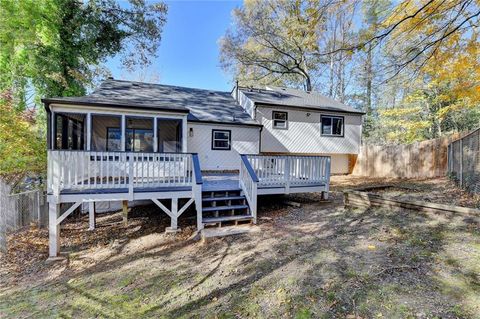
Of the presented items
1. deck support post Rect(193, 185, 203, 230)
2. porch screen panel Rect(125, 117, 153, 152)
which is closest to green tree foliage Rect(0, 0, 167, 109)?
porch screen panel Rect(125, 117, 153, 152)

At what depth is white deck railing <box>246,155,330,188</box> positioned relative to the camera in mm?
8039

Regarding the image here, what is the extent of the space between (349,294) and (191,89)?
1375 cm

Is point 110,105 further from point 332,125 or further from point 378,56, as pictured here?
point 332,125

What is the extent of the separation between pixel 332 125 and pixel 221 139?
25.9ft

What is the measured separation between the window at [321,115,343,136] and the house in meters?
0.06

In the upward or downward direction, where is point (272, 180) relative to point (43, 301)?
upward

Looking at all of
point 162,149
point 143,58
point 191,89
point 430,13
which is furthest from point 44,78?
point 430,13

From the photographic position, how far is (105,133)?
1041 cm

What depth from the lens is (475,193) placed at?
7.14 m

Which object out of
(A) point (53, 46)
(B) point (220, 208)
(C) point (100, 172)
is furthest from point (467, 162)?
(A) point (53, 46)

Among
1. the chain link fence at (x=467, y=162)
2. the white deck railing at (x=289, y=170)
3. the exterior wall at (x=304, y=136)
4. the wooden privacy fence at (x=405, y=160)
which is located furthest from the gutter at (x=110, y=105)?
the wooden privacy fence at (x=405, y=160)

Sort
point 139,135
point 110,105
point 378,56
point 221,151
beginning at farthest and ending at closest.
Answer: point 221,151, point 139,135, point 110,105, point 378,56

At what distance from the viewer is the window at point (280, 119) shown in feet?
48.1

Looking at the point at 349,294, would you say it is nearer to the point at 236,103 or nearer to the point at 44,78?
the point at 236,103
